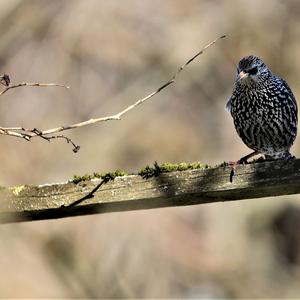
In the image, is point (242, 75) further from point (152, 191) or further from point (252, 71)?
point (152, 191)

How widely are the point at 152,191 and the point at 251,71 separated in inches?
91.6

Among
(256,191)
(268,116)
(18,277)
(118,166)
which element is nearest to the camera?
(256,191)

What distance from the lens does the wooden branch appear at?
415 cm

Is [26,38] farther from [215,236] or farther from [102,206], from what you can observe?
[102,206]

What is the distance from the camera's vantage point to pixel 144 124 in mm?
11594

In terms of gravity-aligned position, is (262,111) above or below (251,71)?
below

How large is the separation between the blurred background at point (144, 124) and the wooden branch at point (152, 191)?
6027mm

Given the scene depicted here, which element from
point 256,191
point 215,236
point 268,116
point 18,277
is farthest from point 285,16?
point 256,191

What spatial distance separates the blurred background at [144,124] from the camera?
1044cm

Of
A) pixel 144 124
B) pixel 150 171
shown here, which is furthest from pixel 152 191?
pixel 144 124

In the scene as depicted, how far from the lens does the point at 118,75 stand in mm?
11680

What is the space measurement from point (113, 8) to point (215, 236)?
273 cm

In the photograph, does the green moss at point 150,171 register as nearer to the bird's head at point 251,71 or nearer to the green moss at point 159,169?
the green moss at point 159,169

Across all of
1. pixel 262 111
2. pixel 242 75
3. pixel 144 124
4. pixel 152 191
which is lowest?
pixel 152 191
